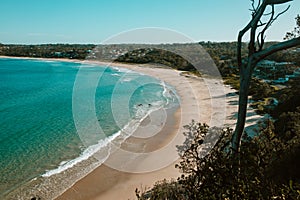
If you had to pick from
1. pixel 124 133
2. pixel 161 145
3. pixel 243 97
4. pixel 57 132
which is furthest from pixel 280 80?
pixel 243 97

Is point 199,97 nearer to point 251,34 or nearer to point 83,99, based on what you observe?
point 83,99

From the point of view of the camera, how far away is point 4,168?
540 inches

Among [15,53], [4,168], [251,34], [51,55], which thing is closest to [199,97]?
[4,168]

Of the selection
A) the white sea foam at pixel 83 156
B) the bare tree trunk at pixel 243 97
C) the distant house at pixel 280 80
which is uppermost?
the bare tree trunk at pixel 243 97

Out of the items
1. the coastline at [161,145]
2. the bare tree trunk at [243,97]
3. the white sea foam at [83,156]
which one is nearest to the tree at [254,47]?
the bare tree trunk at [243,97]

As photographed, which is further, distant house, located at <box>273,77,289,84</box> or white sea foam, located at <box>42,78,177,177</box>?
distant house, located at <box>273,77,289,84</box>

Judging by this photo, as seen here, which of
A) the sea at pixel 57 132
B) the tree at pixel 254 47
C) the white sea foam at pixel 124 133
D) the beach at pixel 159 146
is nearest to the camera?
the tree at pixel 254 47

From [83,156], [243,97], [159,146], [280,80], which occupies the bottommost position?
[83,156]

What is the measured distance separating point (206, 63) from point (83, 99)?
23293 mm

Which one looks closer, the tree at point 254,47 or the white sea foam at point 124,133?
the tree at point 254,47

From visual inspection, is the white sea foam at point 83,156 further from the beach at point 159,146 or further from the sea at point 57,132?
the beach at point 159,146

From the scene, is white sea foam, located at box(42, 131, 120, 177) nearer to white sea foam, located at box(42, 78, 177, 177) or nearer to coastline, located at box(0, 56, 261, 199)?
white sea foam, located at box(42, 78, 177, 177)

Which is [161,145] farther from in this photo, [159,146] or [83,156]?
[83,156]

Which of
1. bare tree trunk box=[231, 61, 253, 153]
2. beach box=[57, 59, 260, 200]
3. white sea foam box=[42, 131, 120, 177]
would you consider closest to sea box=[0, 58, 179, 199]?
white sea foam box=[42, 131, 120, 177]
